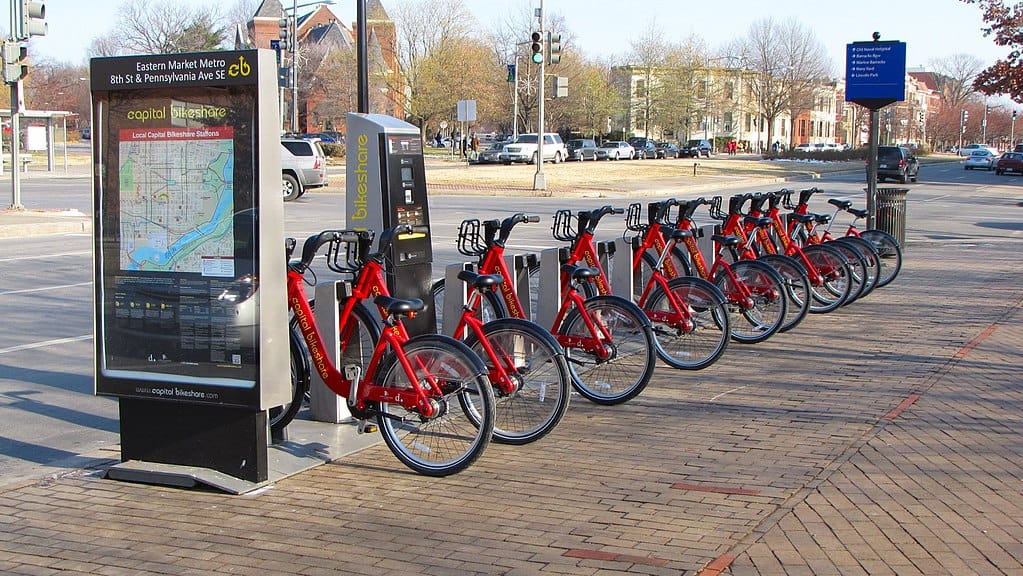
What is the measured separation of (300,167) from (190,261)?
24.5 metres

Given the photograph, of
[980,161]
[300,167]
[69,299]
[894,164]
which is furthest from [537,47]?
[980,161]

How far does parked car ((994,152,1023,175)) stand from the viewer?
58250mm

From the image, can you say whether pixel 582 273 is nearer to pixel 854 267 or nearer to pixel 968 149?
pixel 854 267

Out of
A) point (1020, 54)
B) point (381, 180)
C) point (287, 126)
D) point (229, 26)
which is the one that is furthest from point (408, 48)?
point (381, 180)

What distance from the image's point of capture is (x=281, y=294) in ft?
18.5

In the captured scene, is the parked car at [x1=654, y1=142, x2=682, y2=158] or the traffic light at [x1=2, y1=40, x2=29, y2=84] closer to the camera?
the traffic light at [x1=2, y1=40, x2=29, y2=84]

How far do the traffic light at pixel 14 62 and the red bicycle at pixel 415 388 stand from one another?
17.5m

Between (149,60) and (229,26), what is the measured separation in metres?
79.9

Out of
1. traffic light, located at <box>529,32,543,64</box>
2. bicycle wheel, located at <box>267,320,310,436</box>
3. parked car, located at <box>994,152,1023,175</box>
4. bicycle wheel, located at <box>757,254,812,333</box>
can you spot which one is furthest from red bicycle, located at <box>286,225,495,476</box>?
parked car, located at <box>994,152,1023,175</box>

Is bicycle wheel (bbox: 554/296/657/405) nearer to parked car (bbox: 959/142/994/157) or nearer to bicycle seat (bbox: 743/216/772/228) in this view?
bicycle seat (bbox: 743/216/772/228)

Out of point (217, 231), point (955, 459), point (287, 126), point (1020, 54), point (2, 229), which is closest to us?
point (217, 231)

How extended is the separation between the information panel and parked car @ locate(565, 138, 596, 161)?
6137 centimetres

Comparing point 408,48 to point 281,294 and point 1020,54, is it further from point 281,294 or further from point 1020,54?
point 281,294

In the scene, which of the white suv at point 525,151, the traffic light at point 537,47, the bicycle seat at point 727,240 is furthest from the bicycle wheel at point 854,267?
the white suv at point 525,151
